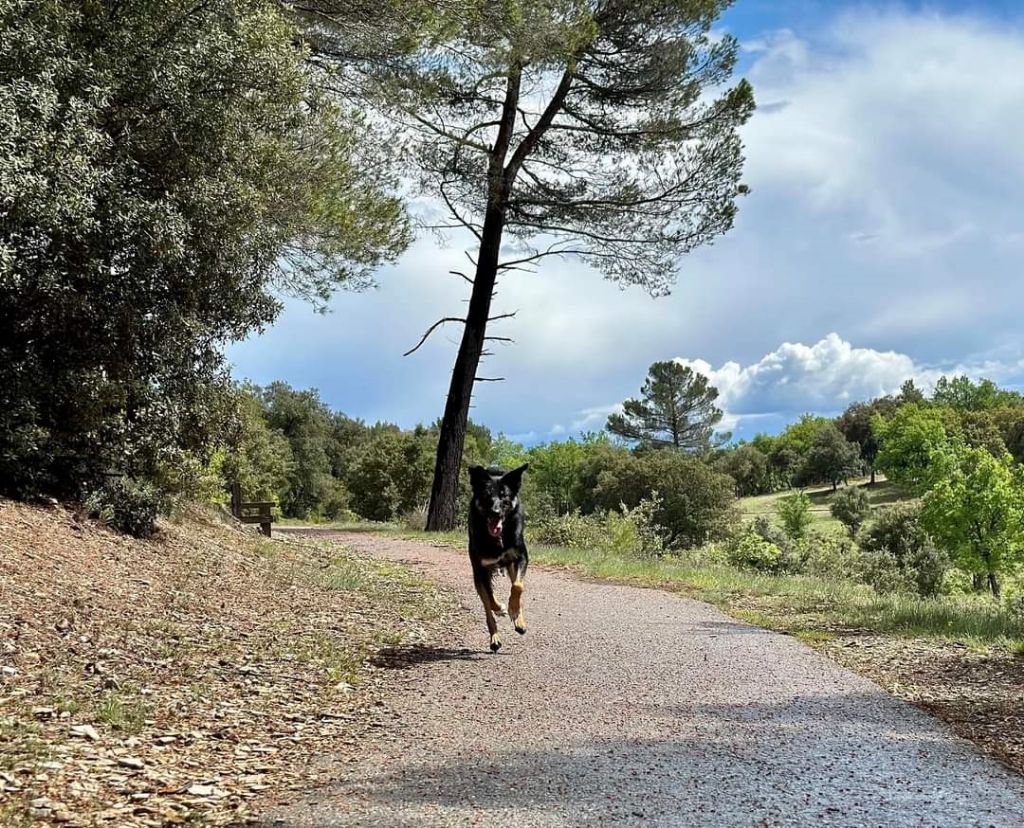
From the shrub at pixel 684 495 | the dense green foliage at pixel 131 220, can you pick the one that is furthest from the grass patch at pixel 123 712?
the shrub at pixel 684 495

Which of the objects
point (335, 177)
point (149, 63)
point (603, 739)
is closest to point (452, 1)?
point (335, 177)

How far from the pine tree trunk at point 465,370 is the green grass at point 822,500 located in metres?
44.9

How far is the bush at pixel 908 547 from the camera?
2842 cm

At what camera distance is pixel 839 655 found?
304 inches

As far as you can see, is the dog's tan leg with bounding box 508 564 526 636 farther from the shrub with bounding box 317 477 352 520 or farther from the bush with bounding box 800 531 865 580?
the shrub with bounding box 317 477 352 520

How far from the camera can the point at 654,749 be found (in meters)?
4.71

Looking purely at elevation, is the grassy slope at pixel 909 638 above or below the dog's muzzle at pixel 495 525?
below

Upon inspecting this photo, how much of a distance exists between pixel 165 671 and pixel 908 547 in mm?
35384

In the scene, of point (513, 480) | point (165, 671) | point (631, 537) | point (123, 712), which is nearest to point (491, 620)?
point (513, 480)

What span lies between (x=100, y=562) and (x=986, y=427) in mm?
80096

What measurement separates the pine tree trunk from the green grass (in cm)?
4490

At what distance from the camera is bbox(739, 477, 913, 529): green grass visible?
66919mm

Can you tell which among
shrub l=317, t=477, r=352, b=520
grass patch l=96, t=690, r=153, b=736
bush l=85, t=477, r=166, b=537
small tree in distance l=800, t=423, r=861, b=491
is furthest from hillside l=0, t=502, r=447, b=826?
small tree in distance l=800, t=423, r=861, b=491

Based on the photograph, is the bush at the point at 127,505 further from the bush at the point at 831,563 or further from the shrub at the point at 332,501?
the shrub at the point at 332,501
